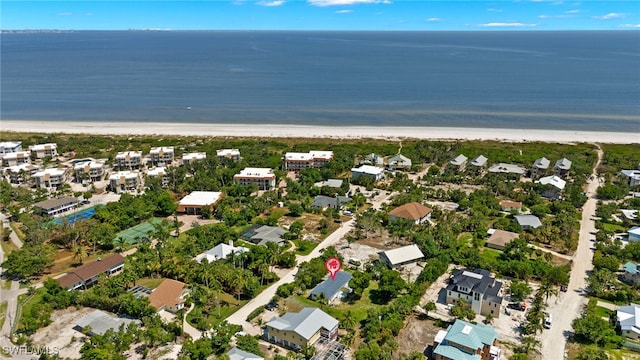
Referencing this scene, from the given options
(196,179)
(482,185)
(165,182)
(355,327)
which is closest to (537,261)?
(355,327)

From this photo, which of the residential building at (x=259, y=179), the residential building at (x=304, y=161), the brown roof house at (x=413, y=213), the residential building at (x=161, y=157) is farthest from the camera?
the residential building at (x=161, y=157)

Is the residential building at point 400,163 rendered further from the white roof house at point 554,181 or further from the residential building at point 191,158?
the residential building at point 191,158

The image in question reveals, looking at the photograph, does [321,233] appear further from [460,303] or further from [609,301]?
[609,301]

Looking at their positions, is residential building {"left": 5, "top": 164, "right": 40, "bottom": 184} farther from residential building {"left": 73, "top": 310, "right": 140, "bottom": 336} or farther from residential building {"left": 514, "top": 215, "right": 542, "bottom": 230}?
residential building {"left": 514, "top": 215, "right": 542, "bottom": 230}

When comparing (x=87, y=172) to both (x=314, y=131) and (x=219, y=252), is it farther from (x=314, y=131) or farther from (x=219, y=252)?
(x=314, y=131)

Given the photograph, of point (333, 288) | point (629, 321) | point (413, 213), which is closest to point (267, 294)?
point (333, 288)

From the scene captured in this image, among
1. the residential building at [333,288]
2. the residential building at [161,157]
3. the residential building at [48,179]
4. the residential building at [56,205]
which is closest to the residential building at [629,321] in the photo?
the residential building at [333,288]

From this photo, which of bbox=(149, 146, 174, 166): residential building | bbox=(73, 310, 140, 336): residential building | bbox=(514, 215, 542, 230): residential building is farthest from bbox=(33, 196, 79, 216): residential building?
bbox=(514, 215, 542, 230): residential building
